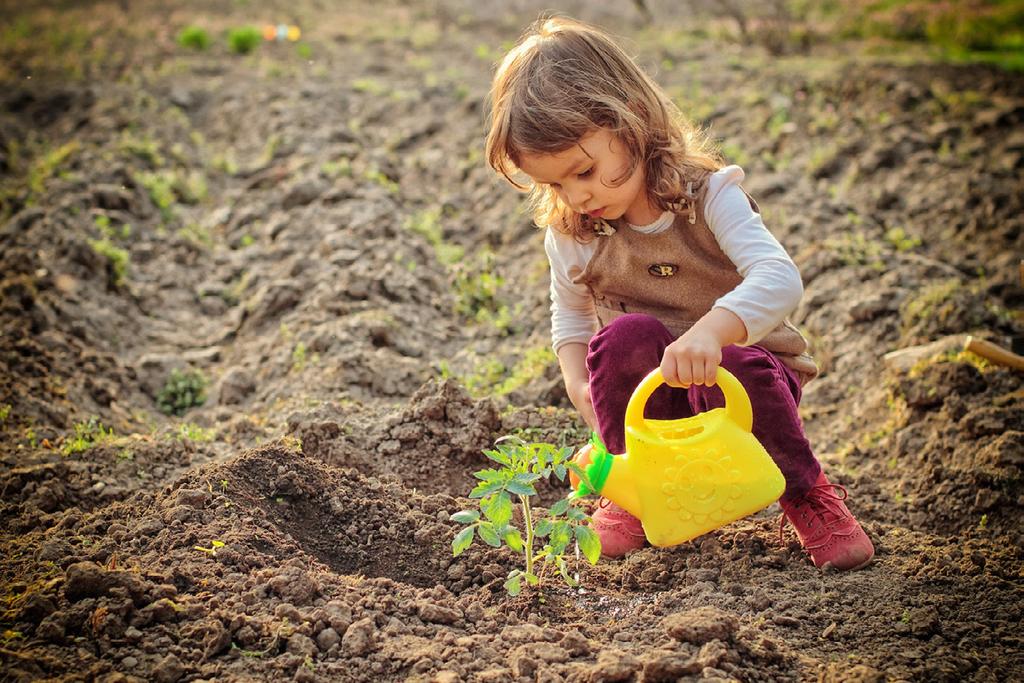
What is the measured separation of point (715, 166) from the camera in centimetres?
258

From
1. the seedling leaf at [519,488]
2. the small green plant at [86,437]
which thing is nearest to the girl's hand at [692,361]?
the seedling leaf at [519,488]

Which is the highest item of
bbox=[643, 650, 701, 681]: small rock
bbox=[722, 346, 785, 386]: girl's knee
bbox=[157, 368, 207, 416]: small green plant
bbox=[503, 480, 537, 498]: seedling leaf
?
bbox=[722, 346, 785, 386]: girl's knee

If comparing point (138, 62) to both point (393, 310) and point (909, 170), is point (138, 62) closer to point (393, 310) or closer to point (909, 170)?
point (393, 310)

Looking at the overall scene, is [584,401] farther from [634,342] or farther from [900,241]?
[900,241]

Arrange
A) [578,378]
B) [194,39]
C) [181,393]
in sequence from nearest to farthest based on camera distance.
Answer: [578,378] → [181,393] → [194,39]

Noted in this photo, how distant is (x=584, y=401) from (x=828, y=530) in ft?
2.26

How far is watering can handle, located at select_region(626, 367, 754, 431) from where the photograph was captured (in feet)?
7.35

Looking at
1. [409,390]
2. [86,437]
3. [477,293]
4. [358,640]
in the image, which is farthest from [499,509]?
[477,293]

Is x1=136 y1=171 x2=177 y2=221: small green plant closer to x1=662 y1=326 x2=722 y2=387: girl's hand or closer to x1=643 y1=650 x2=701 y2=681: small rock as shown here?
x1=662 y1=326 x2=722 y2=387: girl's hand

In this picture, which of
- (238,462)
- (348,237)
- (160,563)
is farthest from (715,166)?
(348,237)

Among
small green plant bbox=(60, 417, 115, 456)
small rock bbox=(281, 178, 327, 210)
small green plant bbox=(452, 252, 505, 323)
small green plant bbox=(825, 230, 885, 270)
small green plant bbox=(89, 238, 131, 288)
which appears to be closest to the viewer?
small green plant bbox=(60, 417, 115, 456)

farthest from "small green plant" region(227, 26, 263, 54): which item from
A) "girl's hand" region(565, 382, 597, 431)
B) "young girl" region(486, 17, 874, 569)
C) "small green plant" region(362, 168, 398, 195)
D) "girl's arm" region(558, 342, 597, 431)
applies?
"girl's hand" region(565, 382, 597, 431)

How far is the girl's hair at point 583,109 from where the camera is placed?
92.9 inches

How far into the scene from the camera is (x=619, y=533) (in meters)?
2.57
